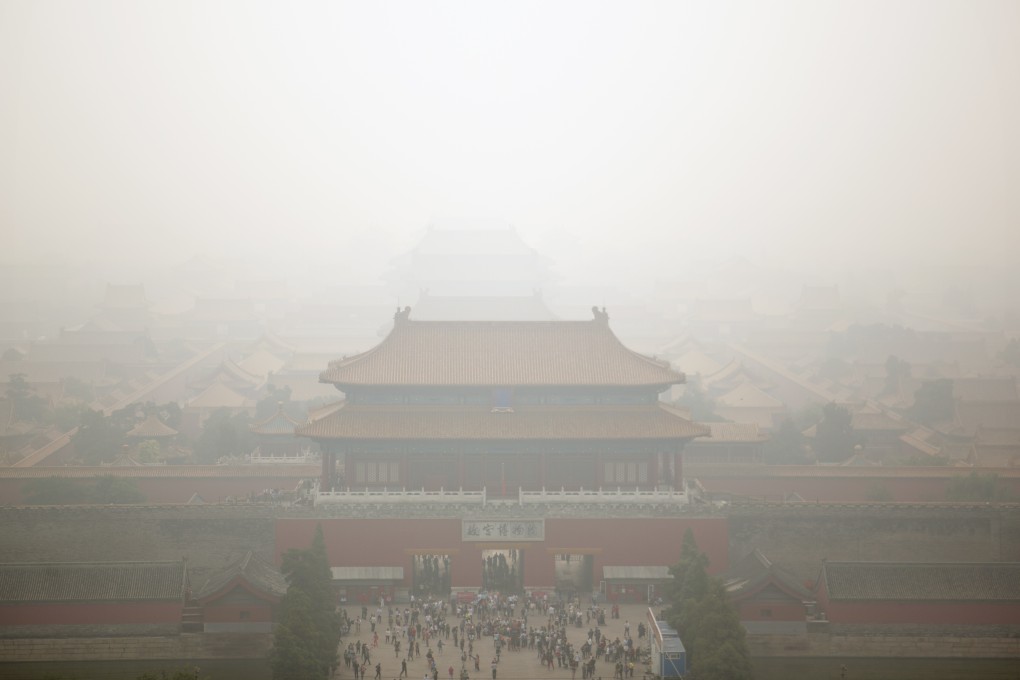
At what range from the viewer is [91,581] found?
3177cm

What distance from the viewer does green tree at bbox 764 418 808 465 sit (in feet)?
148

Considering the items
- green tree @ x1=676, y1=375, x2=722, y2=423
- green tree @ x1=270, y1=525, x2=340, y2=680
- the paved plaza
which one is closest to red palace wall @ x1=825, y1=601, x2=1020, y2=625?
the paved plaza

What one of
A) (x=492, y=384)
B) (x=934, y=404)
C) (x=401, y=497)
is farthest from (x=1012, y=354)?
(x=401, y=497)

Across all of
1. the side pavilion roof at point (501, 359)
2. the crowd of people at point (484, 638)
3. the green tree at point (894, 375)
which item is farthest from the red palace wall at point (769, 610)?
the green tree at point (894, 375)

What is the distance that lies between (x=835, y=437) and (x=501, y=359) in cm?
1611

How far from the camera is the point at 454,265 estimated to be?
85375mm

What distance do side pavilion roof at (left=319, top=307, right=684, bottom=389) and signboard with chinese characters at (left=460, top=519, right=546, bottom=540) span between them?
14.6 ft

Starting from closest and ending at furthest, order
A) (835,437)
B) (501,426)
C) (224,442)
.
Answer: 1. (501,426)
2. (224,442)
3. (835,437)

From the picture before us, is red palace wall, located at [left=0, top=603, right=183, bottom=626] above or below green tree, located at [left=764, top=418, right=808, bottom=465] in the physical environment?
below

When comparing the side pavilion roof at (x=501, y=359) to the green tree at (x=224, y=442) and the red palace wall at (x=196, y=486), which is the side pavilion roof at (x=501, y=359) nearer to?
the red palace wall at (x=196, y=486)

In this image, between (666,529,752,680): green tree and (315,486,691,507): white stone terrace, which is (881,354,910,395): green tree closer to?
(315,486,691,507): white stone terrace

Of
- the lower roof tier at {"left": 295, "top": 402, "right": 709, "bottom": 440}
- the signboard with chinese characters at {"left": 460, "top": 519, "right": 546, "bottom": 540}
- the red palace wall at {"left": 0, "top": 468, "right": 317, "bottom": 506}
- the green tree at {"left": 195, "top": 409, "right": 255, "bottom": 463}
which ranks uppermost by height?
the lower roof tier at {"left": 295, "top": 402, "right": 709, "bottom": 440}

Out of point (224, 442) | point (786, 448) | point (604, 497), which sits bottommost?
point (604, 497)

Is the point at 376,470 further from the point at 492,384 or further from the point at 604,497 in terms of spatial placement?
the point at 604,497
